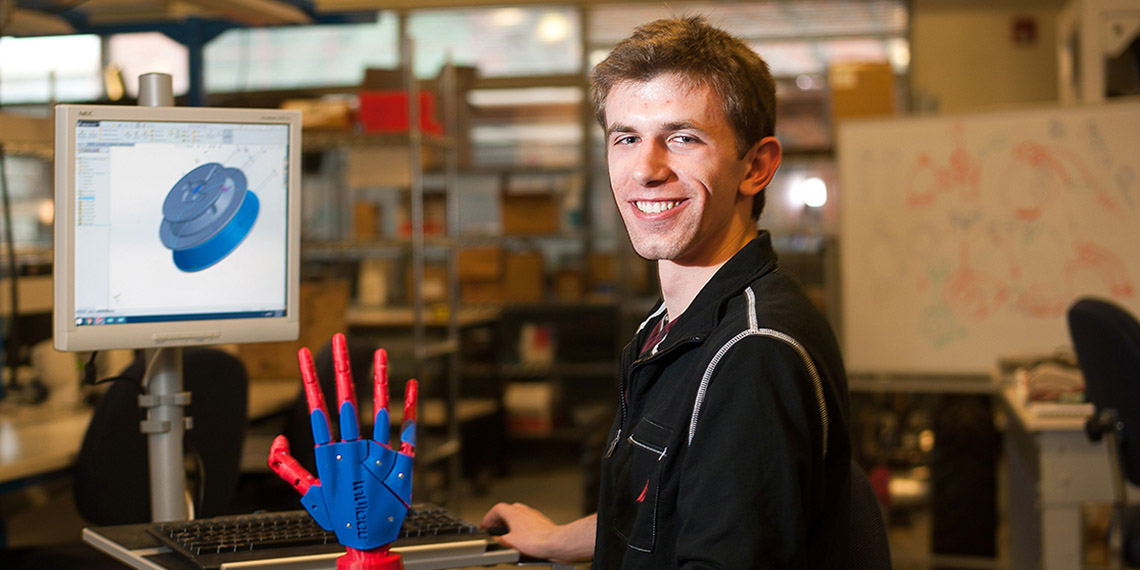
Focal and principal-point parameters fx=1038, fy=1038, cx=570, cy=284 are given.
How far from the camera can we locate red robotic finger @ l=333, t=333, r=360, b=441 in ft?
3.29

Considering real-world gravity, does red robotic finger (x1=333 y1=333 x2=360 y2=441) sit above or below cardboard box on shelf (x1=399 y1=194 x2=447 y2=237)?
below

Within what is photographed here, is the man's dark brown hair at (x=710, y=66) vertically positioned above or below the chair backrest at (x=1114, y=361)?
above

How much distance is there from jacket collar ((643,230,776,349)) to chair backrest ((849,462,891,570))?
0.28 m

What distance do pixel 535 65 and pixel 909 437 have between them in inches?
125

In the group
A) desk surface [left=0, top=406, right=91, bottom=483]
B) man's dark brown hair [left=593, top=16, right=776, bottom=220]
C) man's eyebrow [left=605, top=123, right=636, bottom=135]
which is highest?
man's dark brown hair [left=593, top=16, right=776, bottom=220]

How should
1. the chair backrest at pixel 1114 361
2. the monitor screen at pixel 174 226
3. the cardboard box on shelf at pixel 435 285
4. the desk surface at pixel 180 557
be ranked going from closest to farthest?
1. the desk surface at pixel 180 557
2. the monitor screen at pixel 174 226
3. the chair backrest at pixel 1114 361
4. the cardboard box on shelf at pixel 435 285

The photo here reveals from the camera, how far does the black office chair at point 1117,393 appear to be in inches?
93.6

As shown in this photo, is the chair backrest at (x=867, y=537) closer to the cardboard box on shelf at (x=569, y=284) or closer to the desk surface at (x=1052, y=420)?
the desk surface at (x=1052, y=420)

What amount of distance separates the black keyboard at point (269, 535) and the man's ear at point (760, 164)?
543mm

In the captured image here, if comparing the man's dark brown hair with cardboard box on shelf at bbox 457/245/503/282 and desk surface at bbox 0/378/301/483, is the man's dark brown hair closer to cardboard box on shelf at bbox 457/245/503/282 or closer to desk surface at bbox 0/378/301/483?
desk surface at bbox 0/378/301/483

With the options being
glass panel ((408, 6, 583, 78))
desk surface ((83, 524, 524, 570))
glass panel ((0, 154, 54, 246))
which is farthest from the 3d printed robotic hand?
glass panel ((0, 154, 54, 246))

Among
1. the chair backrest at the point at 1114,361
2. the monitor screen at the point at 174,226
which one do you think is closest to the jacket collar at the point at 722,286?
the monitor screen at the point at 174,226

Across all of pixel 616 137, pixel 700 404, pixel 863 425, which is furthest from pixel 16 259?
pixel 863 425

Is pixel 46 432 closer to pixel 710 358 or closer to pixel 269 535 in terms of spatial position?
pixel 269 535
